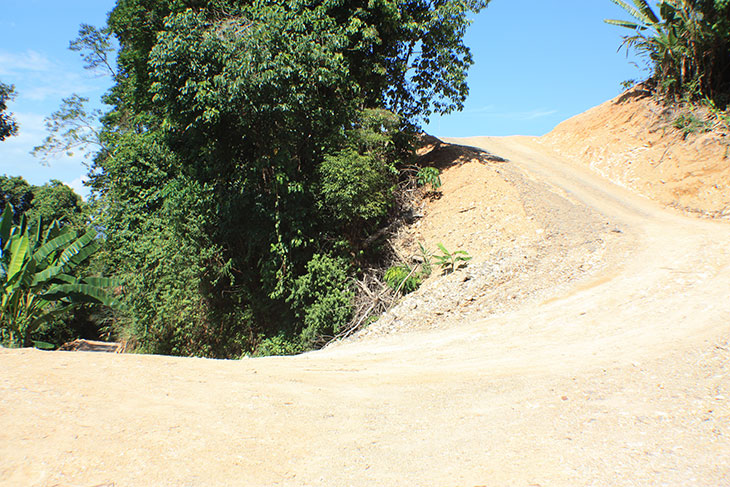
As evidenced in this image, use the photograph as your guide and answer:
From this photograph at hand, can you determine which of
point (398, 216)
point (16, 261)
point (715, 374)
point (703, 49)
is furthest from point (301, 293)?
point (703, 49)

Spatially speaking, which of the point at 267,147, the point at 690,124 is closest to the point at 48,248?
the point at 267,147

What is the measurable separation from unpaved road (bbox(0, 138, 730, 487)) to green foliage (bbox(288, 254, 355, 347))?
16.9 ft

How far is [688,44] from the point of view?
58.7 ft

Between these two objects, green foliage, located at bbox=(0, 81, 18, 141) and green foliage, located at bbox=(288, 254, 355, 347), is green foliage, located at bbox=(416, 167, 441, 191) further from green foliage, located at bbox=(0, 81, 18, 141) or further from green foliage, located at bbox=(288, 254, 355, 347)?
green foliage, located at bbox=(0, 81, 18, 141)

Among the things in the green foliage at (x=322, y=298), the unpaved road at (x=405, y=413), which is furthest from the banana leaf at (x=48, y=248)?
the unpaved road at (x=405, y=413)

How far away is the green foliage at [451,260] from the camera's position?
40.7 ft

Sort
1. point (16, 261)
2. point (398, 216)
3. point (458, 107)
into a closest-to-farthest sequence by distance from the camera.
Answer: point (16, 261)
point (398, 216)
point (458, 107)

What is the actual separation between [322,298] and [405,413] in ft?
28.7

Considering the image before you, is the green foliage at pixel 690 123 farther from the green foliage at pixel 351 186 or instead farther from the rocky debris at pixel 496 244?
the green foliage at pixel 351 186

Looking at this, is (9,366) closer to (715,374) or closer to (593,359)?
(593,359)

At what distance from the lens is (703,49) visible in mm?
17641

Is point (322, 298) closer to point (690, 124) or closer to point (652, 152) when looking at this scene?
point (652, 152)

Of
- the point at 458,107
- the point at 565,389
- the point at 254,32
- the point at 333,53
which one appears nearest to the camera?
the point at 565,389

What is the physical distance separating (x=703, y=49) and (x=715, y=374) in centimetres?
1709
